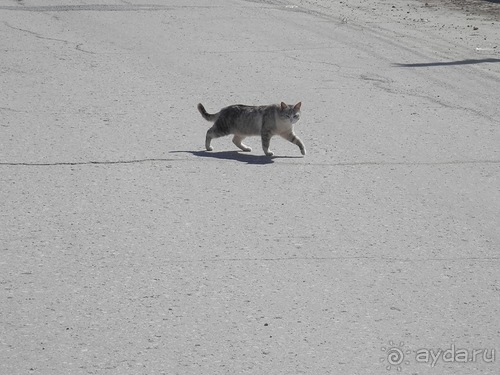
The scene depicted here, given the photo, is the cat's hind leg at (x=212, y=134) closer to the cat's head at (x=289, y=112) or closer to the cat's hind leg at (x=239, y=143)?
the cat's hind leg at (x=239, y=143)

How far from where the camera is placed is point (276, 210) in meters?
8.12

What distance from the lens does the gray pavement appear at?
571 centimetres

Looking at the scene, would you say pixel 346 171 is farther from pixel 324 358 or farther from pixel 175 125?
pixel 324 358

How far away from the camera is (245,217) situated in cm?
793

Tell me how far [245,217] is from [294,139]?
219 cm

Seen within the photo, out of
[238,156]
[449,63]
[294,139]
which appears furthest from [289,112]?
[449,63]

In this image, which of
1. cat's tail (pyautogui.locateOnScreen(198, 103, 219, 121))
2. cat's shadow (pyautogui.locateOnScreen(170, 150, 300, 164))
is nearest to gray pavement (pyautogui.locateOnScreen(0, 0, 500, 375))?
cat's shadow (pyautogui.locateOnScreen(170, 150, 300, 164))

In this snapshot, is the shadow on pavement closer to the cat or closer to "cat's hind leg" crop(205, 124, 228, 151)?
the cat

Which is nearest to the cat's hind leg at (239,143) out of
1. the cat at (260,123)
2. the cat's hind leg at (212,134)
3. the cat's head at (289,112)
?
the cat at (260,123)

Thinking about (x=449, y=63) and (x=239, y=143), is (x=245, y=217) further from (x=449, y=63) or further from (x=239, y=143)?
(x=449, y=63)

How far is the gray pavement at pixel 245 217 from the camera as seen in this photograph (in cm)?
571

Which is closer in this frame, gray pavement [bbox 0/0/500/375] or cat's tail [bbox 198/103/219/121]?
gray pavement [bbox 0/0/500/375]

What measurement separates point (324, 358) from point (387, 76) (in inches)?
341

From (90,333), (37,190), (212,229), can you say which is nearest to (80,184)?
(37,190)
